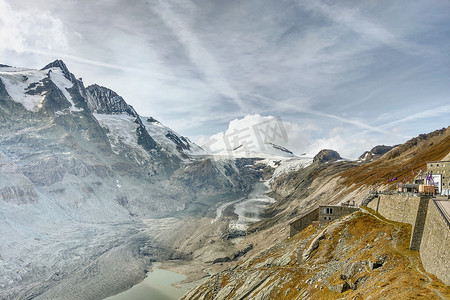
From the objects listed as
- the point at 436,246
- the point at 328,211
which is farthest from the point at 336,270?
the point at 328,211

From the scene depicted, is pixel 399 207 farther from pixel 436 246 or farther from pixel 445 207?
pixel 436 246

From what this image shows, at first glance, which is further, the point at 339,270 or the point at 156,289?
the point at 156,289

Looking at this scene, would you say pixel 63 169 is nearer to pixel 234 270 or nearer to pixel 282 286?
pixel 234 270

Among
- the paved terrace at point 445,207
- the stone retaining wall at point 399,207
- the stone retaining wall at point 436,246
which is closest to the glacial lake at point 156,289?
the stone retaining wall at point 399,207

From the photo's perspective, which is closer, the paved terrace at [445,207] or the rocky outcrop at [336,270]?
the paved terrace at [445,207]

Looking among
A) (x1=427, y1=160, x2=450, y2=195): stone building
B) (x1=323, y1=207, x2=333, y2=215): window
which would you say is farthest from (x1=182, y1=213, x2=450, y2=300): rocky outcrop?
(x1=427, y1=160, x2=450, y2=195): stone building

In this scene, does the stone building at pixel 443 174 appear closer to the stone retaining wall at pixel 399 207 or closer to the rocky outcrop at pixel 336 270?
the stone retaining wall at pixel 399 207

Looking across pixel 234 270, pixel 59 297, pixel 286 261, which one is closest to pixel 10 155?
pixel 59 297

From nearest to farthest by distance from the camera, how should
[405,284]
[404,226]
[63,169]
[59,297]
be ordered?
1. [405,284]
2. [404,226]
3. [59,297]
4. [63,169]
